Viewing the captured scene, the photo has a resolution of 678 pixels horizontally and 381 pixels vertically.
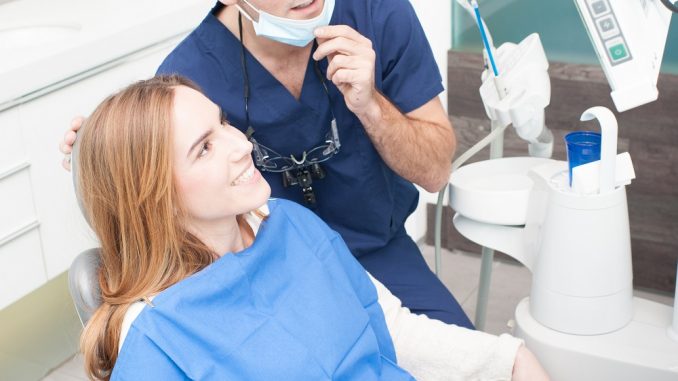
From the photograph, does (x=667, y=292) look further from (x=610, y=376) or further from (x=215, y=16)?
(x=215, y=16)

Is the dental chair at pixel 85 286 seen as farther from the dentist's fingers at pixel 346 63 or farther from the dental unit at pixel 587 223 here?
the dental unit at pixel 587 223

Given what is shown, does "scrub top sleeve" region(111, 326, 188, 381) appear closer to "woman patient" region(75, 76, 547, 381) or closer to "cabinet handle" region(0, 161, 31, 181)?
"woman patient" region(75, 76, 547, 381)

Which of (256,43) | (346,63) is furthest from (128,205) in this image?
(256,43)

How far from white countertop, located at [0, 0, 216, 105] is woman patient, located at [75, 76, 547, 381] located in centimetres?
84

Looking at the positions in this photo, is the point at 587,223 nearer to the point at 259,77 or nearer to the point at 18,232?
the point at 259,77

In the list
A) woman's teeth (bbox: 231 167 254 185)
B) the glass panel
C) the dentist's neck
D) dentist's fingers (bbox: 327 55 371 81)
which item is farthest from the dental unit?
the glass panel

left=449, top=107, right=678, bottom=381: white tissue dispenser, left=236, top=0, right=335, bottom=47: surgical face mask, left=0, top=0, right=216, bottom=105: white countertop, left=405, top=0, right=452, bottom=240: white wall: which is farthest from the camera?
left=405, top=0, right=452, bottom=240: white wall

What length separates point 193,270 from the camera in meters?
1.38

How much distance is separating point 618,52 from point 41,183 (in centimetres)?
141

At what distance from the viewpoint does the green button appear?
4.40ft

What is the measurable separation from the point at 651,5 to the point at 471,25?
1216 mm

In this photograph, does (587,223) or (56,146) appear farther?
(56,146)

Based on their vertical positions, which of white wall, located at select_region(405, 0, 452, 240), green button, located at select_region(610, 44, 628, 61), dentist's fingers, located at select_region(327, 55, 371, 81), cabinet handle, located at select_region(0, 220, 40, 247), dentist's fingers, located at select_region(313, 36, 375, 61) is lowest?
Result: cabinet handle, located at select_region(0, 220, 40, 247)

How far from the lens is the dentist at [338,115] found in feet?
5.71
